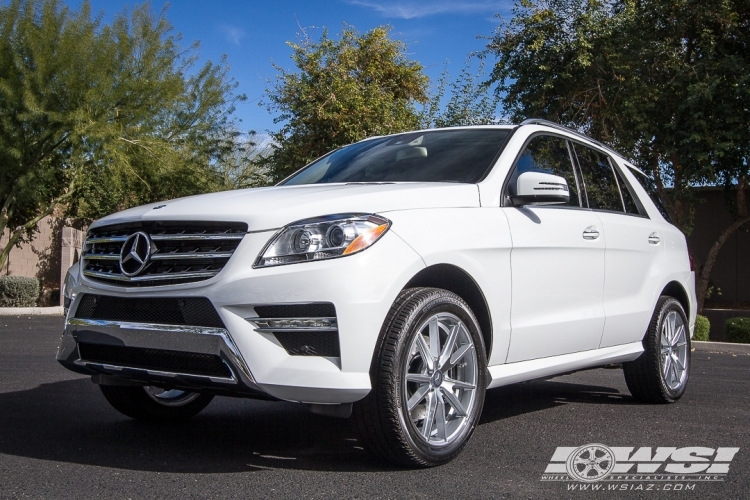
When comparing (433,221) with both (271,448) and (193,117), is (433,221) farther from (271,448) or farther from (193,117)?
(193,117)

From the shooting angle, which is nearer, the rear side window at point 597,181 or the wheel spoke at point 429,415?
the wheel spoke at point 429,415

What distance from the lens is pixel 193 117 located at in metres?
23.6

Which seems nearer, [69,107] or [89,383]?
[89,383]

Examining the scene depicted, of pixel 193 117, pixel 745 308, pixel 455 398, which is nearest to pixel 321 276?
pixel 455 398

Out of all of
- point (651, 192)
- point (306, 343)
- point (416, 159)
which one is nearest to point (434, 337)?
point (306, 343)

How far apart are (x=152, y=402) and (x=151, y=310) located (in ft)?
4.57

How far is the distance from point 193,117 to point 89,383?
690 inches

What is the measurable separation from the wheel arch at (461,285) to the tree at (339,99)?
16.7 meters

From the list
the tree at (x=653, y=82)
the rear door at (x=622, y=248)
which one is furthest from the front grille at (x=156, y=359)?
the tree at (x=653, y=82)

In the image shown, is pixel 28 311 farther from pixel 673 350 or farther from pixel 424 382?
pixel 424 382

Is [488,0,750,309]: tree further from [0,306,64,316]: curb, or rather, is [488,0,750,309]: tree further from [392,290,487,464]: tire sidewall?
[392,290,487,464]: tire sidewall

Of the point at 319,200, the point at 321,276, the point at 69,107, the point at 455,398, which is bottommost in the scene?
the point at 455,398

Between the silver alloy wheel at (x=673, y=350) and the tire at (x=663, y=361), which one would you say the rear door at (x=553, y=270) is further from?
the silver alloy wheel at (x=673, y=350)

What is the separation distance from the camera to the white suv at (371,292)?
12.3ft
